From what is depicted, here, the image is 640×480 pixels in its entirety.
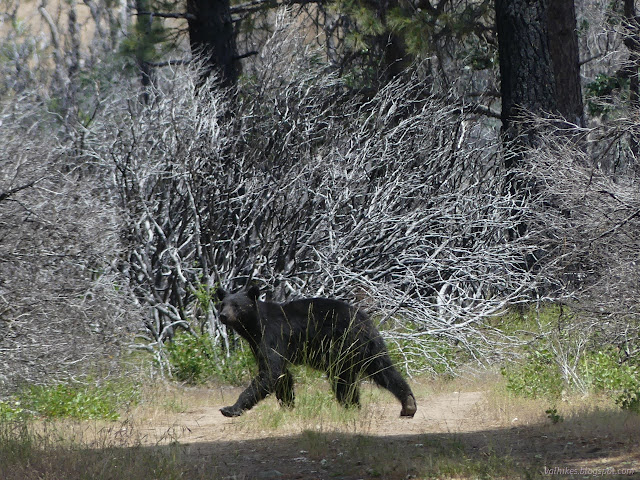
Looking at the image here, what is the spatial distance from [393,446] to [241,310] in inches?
83.4

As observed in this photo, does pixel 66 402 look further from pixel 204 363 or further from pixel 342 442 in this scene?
pixel 342 442

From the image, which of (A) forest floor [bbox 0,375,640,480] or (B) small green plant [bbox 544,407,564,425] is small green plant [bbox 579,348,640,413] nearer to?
(A) forest floor [bbox 0,375,640,480]

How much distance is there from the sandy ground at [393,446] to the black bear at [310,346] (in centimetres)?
25

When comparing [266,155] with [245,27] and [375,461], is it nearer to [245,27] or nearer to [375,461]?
[245,27]

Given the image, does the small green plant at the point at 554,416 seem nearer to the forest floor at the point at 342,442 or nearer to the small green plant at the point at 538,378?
the forest floor at the point at 342,442

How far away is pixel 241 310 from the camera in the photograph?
7.72 metres

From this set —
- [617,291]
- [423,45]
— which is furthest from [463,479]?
[423,45]

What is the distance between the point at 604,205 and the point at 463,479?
3765 mm

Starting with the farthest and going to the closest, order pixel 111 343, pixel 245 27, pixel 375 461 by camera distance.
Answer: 1. pixel 245 27
2. pixel 111 343
3. pixel 375 461

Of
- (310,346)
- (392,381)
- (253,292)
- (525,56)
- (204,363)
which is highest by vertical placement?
(525,56)

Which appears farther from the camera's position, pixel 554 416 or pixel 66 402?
pixel 66 402

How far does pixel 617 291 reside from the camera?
310 inches

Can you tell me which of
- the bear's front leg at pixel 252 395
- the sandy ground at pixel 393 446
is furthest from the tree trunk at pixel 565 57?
the bear's front leg at pixel 252 395

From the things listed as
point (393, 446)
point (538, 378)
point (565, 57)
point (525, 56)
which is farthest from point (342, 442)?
point (565, 57)
